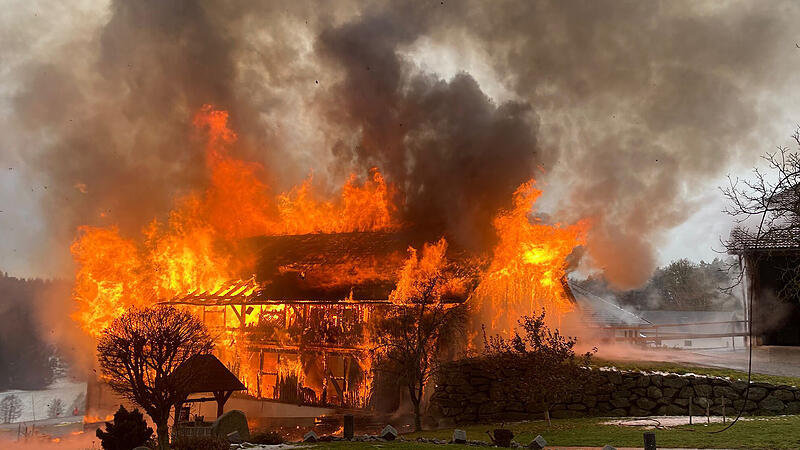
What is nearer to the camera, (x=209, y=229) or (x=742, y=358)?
(x=742, y=358)

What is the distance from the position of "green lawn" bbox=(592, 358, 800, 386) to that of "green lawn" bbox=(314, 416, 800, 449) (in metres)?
2.94

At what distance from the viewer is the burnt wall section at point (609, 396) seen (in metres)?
21.6

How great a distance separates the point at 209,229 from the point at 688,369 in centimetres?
3092

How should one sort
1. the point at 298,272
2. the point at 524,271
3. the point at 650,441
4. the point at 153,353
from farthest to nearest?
the point at 298,272 → the point at 524,271 → the point at 153,353 → the point at 650,441

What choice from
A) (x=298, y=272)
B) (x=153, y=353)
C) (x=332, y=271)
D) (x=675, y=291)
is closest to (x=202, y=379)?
(x=153, y=353)

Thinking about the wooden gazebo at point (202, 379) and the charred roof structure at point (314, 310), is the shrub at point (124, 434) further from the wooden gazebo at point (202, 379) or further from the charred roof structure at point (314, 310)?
the charred roof structure at point (314, 310)

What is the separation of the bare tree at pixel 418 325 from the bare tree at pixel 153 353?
876 centimetres

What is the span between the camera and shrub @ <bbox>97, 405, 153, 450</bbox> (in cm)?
1914

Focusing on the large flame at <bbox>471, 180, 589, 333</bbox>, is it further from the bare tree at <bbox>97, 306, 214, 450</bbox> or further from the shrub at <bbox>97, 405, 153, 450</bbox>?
the shrub at <bbox>97, 405, 153, 450</bbox>

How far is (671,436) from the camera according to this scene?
17.5 meters

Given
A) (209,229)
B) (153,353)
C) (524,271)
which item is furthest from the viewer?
(209,229)

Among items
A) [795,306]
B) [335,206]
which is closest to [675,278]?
[795,306]

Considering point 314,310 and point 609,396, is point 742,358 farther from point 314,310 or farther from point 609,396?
point 314,310

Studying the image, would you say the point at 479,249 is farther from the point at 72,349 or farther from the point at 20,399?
the point at 20,399
